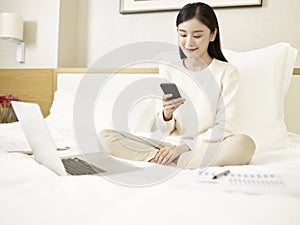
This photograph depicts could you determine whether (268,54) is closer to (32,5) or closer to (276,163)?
(276,163)

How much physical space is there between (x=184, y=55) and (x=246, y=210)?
112 centimetres

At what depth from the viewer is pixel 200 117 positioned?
146 cm

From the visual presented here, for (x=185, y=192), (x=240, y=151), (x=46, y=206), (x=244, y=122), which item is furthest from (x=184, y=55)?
(x=46, y=206)

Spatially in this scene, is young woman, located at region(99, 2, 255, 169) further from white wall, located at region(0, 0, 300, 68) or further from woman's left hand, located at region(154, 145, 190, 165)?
white wall, located at region(0, 0, 300, 68)

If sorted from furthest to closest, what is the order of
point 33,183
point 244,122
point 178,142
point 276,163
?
point 244,122 < point 178,142 < point 276,163 < point 33,183

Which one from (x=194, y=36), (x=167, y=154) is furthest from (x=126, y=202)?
(x=194, y=36)

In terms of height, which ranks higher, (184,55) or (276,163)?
(184,55)

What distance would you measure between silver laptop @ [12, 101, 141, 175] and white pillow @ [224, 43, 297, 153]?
79 cm

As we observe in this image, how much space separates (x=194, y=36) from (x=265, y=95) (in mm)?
446

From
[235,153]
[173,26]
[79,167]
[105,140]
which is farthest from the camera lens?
[173,26]

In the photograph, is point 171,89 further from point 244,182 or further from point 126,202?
point 126,202

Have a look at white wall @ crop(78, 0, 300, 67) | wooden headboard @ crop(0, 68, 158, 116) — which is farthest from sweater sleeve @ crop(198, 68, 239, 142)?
wooden headboard @ crop(0, 68, 158, 116)

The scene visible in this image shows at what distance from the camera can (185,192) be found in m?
0.67

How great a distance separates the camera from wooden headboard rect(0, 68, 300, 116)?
2516 millimetres
